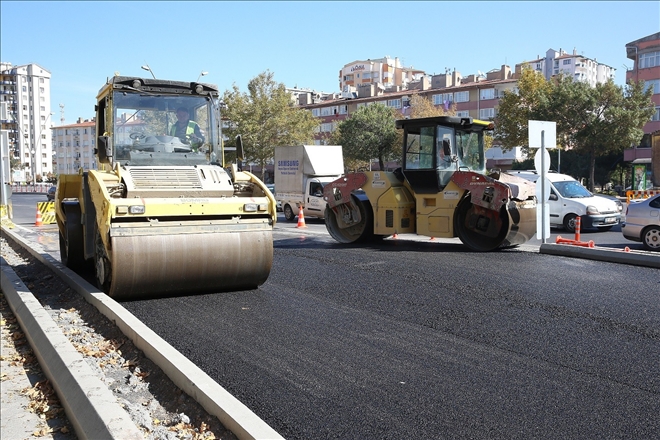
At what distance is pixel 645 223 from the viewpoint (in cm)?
1429

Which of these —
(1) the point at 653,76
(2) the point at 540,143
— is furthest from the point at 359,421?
(1) the point at 653,76

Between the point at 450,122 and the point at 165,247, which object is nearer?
the point at 165,247

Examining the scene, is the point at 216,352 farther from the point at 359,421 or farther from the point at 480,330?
the point at 480,330

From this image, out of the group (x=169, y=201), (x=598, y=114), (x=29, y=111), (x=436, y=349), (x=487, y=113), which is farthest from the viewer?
(x=29, y=111)

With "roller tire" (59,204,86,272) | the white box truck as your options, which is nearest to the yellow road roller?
"roller tire" (59,204,86,272)

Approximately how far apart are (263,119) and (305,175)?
75.7ft

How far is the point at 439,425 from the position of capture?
433 cm

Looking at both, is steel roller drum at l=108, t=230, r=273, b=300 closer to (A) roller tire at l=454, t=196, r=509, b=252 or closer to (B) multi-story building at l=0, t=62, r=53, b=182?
(A) roller tire at l=454, t=196, r=509, b=252

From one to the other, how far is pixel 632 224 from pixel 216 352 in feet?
37.3

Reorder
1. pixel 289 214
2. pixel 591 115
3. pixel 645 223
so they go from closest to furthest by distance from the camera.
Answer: pixel 645 223
pixel 289 214
pixel 591 115

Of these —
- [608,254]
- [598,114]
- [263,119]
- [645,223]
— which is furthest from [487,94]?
[608,254]

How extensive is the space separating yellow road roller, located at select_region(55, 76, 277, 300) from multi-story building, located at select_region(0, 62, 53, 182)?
472 feet

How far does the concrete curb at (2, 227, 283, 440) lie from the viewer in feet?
13.4

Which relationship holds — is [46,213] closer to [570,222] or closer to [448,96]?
[570,222]
